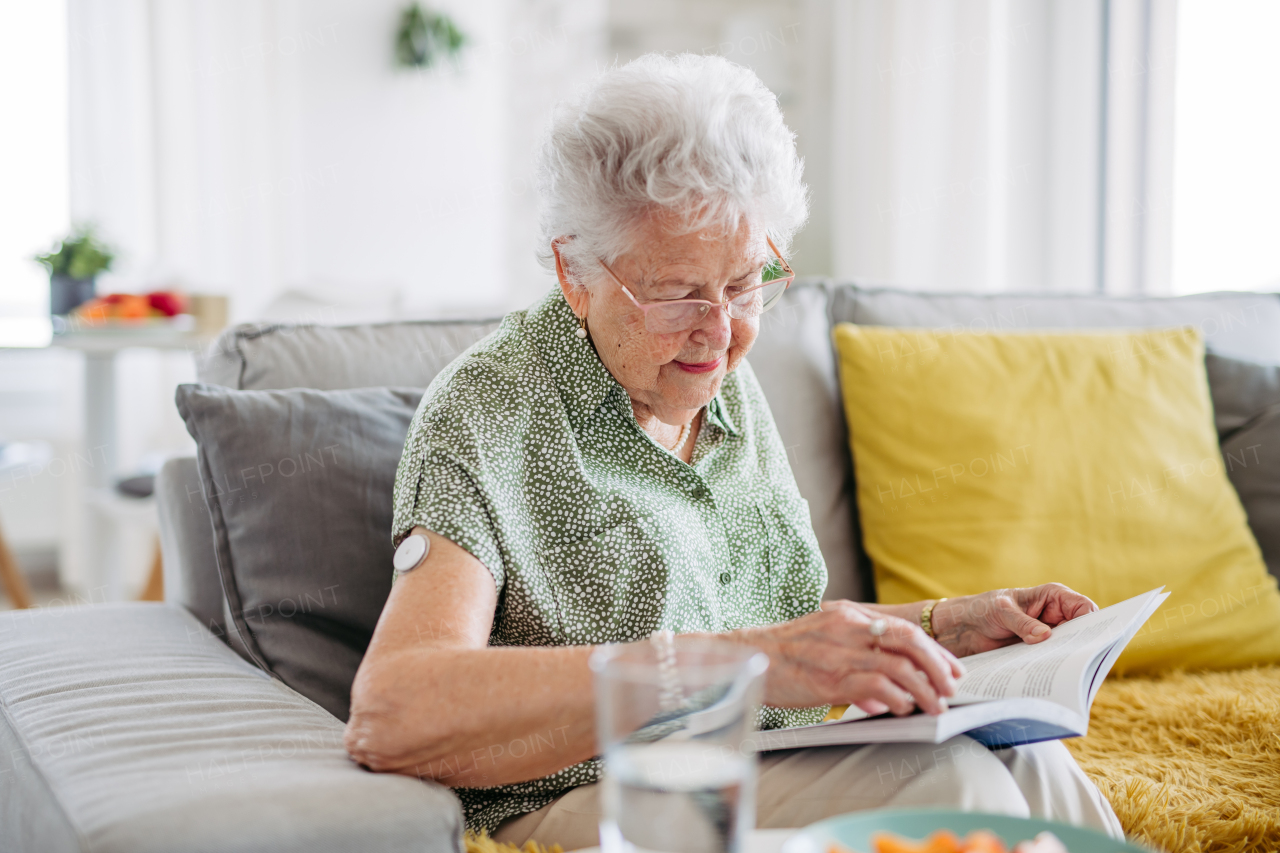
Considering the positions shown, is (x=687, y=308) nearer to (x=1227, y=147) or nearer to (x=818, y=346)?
(x=818, y=346)

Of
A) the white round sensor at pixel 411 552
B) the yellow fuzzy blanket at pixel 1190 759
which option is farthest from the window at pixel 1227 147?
the white round sensor at pixel 411 552

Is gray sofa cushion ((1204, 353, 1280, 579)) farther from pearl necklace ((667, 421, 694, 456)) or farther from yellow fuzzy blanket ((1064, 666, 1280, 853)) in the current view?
pearl necklace ((667, 421, 694, 456))

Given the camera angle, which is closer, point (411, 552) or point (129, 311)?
point (411, 552)

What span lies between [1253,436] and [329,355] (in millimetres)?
1428

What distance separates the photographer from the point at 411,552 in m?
0.88

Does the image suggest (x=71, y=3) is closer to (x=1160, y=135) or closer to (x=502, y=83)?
(x=502, y=83)

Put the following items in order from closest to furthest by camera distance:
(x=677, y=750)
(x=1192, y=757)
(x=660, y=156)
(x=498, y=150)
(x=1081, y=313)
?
1. (x=677, y=750)
2. (x=660, y=156)
3. (x=1192, y=757)
4. (x=1081, y=313)
5. (x=498, y=150)

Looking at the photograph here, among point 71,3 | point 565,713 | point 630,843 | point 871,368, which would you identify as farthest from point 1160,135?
point 71,3

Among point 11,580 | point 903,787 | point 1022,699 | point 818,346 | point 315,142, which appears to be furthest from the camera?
point 315,142

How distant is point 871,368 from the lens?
5.19 ft

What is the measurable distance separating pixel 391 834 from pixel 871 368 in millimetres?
1069

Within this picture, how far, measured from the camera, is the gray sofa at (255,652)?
2.36 feet

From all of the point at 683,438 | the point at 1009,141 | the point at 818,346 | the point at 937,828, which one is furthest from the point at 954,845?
the point at 1009,141

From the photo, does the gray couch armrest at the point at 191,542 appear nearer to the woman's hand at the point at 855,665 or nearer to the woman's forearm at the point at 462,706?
the woman's forearm at the point at 462,706
